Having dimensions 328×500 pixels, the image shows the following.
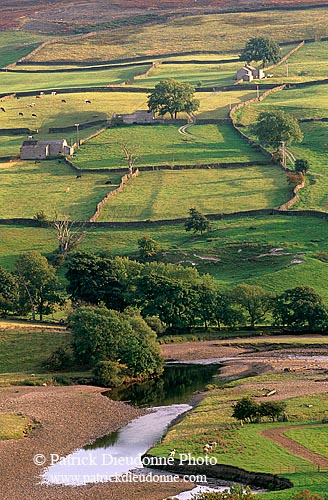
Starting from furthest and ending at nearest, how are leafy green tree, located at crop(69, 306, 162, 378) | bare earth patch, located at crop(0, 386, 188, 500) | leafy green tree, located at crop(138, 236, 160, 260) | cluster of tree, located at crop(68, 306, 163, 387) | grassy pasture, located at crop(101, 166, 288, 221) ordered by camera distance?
grassy pasture, located at crop(101, 166, 288, 221) → leafy green tree, located at crop(138, 236, 160, 260) → leafy green tree, located at crop(69, 306, 162, 378) → cluster of tree, located at crop(68, 306, 163, 387) → bare earth patch, located at crop(0, 386, 188, 500)

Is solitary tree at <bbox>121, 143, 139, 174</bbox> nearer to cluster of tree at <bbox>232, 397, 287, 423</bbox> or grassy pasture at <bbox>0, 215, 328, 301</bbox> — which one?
grassy pasture at <bbox>0, 215, 328, 301</bbox>

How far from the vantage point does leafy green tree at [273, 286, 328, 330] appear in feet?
342

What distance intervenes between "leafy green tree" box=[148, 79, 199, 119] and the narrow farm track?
104 m

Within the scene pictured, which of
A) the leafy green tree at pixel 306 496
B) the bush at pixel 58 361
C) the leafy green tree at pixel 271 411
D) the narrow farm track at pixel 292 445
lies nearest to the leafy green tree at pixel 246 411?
the leafy green tree at pixel 271 411

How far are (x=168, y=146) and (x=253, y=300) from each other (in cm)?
5652

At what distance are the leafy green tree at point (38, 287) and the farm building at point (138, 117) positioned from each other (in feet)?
208

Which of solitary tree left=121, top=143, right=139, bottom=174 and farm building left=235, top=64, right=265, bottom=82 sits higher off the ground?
farm building left=235, top=64, right=265, bottom=82

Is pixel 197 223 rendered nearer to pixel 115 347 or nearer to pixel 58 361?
pixel 115 347

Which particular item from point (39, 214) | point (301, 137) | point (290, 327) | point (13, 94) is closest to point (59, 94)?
point (13, 94)

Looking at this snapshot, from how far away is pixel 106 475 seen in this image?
65.4 meters

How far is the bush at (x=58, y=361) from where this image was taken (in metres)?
93.1

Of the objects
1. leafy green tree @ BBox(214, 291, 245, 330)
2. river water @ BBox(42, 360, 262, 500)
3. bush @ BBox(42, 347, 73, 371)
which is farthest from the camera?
leafy green tree @ BBox(214, 291, 245, 330)

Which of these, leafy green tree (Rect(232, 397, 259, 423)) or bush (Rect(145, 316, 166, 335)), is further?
bush (Rect(145, 316, 166, 335))

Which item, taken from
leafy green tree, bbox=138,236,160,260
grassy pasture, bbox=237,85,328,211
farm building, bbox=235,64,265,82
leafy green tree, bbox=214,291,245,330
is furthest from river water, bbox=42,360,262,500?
farm building, bbox=235,64,265,82
